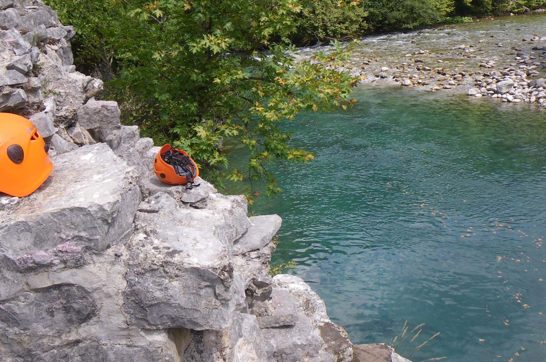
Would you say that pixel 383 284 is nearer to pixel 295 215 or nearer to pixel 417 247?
pixel 417 247

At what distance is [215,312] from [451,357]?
23.2 ft

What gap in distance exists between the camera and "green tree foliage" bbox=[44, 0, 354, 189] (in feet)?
34.6

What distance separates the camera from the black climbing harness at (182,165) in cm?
618

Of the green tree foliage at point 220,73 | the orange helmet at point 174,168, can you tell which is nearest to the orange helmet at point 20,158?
the orange helmet at point 174,168

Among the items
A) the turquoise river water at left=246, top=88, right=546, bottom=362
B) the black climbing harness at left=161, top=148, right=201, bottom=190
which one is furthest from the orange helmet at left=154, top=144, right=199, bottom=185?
the turquoise river water at left=246, top=88, right=546, bottom=362

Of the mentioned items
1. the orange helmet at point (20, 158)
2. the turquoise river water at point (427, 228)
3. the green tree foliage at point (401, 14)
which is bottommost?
the turquoise river water at point (427, 228)

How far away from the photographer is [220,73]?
10.6m

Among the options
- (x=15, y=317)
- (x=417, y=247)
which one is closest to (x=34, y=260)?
(x=15, y=317)

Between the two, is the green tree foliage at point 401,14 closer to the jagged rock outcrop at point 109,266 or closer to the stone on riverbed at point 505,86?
the stone on riverbed at point 505,86

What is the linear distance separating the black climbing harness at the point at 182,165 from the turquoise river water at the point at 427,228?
20.8 ft

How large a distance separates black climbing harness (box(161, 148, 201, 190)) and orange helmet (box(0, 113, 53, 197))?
146cm

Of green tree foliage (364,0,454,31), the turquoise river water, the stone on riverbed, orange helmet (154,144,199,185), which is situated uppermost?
Result: orange helmet (154,144,199,185)

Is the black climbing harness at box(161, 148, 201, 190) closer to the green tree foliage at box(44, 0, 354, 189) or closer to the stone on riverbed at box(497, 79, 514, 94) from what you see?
the green tree foliage at box(44, 0, 354, 189)

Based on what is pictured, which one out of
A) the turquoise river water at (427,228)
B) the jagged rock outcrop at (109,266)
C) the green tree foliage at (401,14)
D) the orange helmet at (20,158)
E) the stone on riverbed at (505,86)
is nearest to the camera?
the jagged rock outcrop at (109,266)
